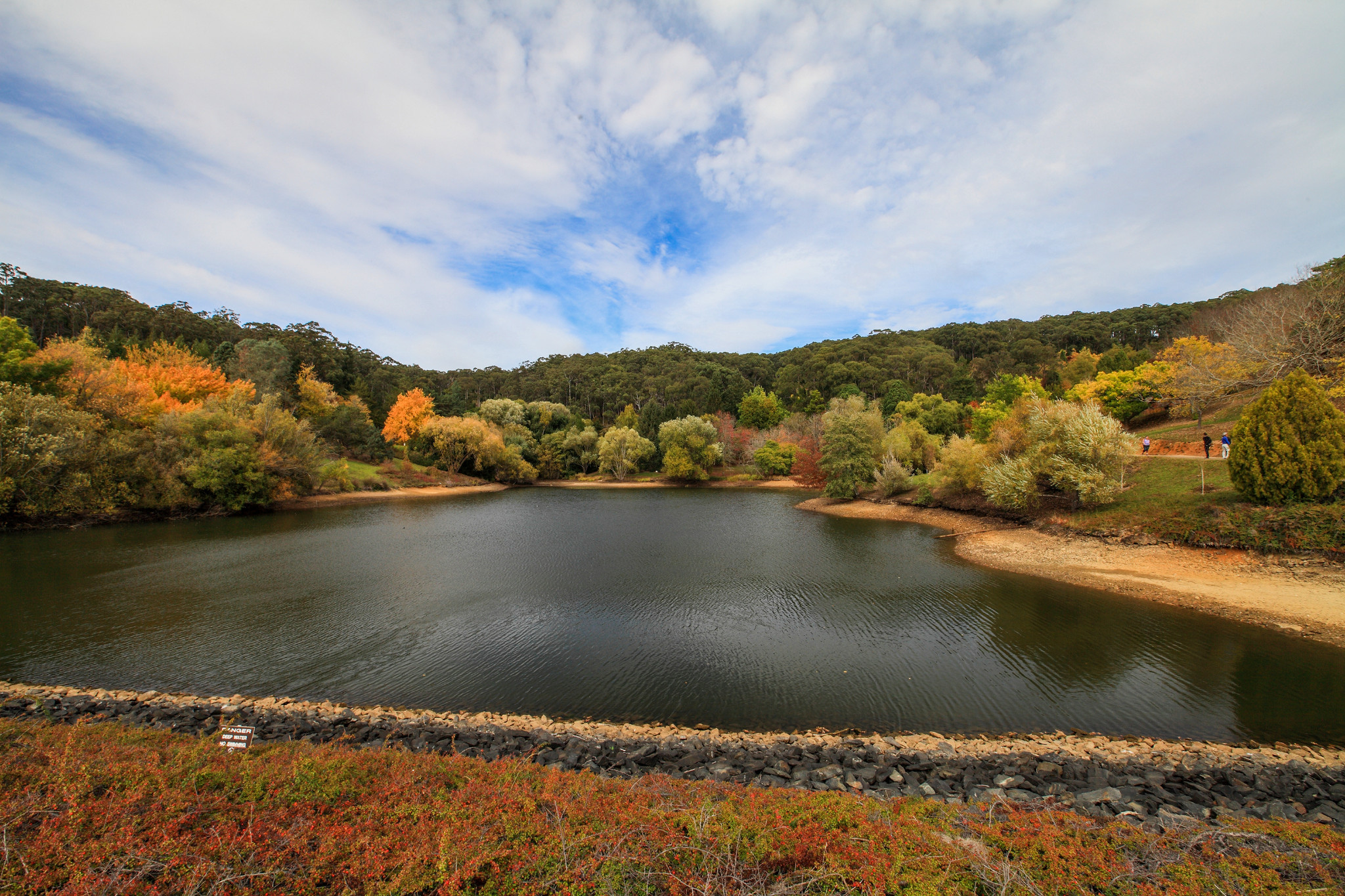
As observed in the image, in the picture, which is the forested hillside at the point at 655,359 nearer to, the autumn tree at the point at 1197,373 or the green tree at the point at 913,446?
the autumn tree at the point at 1197,373

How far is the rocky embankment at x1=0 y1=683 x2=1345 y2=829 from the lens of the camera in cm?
584

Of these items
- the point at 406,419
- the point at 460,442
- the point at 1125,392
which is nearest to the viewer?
the point at 1125,392

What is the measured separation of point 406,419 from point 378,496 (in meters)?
15.6

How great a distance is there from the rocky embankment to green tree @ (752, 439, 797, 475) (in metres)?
39.6

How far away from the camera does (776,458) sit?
1852 inches

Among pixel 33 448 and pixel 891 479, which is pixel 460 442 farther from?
pixel 891 479

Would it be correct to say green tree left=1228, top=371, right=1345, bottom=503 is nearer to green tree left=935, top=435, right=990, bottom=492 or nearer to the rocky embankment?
green tree left=935, top=435, right=990, bottom=492

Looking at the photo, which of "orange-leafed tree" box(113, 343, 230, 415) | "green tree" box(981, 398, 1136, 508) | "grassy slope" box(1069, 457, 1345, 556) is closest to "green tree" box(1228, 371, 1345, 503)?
"grassy slope" box(1069, 457, 1345, 556)

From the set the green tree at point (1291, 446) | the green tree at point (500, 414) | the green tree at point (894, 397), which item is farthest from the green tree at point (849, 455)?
the green tree at point (500, 414)

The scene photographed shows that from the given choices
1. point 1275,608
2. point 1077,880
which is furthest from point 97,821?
point 1275,608

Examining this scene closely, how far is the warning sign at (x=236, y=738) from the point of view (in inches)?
207

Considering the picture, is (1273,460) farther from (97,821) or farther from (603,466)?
(603,466)

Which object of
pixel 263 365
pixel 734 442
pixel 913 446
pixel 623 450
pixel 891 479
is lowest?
pixel 891 479

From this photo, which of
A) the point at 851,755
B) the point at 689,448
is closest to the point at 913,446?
the point at 689,448
